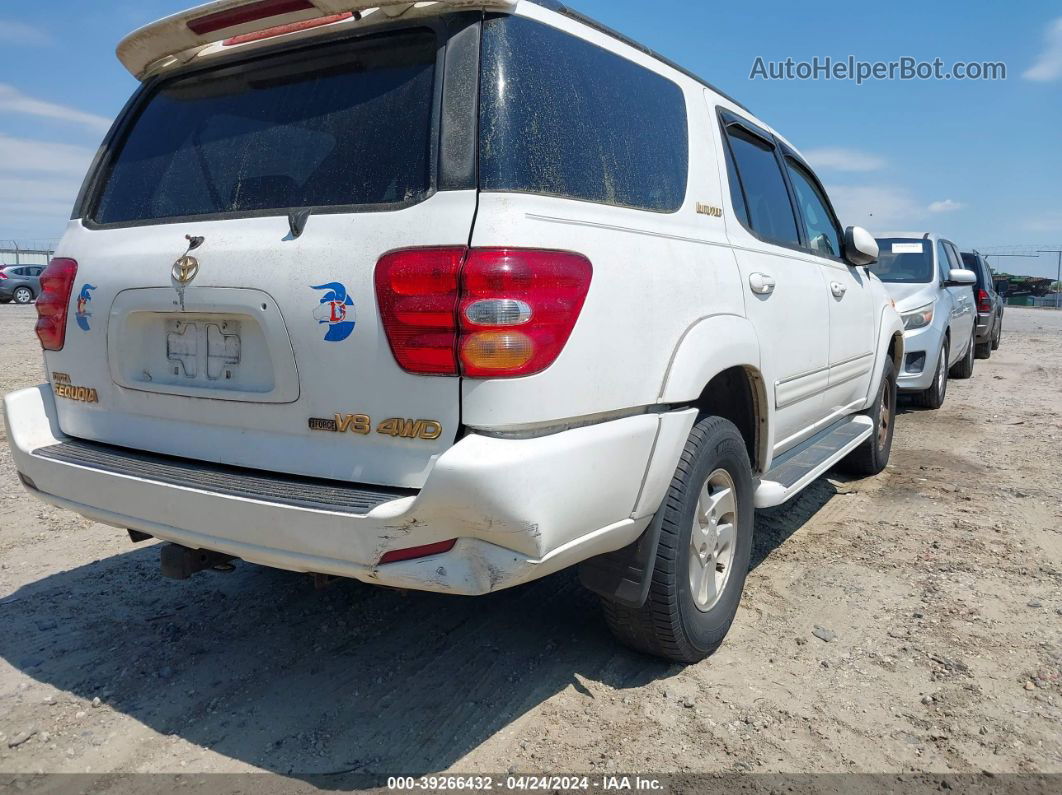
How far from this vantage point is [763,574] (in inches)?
152

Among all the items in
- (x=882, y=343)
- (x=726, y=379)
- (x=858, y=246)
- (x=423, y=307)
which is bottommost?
(x=882, y=343)

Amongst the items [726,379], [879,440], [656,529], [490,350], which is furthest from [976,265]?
[490,350]

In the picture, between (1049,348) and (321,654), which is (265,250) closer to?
(321,654)

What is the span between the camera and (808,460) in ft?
13.0

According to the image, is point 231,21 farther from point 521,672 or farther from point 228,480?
point 521,672

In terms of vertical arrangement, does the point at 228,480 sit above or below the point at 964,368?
above

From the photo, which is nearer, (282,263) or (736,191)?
(282,263)

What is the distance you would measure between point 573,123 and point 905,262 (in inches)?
307

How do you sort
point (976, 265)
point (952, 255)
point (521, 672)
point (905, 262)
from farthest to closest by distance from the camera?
point (976, 265), point (952, 255), point (905, 262), point (521, 672)

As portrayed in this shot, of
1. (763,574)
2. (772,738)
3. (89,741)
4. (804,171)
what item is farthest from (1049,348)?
(89,741)

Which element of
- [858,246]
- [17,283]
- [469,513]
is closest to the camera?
[469,513]

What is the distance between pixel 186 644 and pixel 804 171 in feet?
13.0

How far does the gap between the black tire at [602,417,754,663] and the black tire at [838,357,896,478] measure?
2.73 meters

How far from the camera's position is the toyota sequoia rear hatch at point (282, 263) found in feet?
6.98
